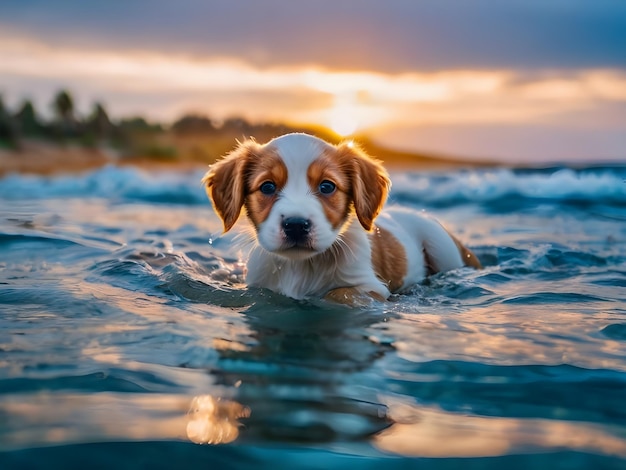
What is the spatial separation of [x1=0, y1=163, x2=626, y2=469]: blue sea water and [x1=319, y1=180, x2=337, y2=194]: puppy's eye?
2.16 feet

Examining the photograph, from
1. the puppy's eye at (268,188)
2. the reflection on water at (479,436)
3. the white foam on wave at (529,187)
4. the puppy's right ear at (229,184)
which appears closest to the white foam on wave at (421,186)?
the white foam on wave at (529,187)

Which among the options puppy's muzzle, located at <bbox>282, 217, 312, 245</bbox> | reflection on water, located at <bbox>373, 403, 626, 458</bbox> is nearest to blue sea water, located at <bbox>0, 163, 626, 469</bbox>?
reflection on water, located at <bbox>373, 403, 626, 458</bbox>

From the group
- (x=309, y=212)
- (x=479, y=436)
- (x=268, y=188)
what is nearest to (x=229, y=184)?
(x=268, y=188)

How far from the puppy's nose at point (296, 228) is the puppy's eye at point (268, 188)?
1.18 feet

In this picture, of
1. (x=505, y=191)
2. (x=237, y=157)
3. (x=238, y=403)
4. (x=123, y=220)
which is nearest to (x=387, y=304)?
(x=237, y=157)

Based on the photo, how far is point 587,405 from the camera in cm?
280

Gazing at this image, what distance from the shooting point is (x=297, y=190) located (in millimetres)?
4195

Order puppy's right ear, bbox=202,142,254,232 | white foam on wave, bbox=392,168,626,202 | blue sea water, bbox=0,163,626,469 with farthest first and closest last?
white foam on wave, bbox=392,168,626,202
puppy's right ear, bbox=202,142,254,232
blue sea water, bbox=0,163,626,469

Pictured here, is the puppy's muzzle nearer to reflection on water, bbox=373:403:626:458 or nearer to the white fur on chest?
the white fur on chest

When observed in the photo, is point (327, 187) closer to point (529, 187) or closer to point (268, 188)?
point (268, 188)

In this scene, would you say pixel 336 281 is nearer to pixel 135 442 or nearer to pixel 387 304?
pixel 387 304

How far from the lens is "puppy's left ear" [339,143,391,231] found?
454 cm

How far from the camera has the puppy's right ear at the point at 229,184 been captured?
4.50 meters

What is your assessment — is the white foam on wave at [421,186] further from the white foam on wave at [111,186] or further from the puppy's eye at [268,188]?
the puppy's eye at [268,188]
